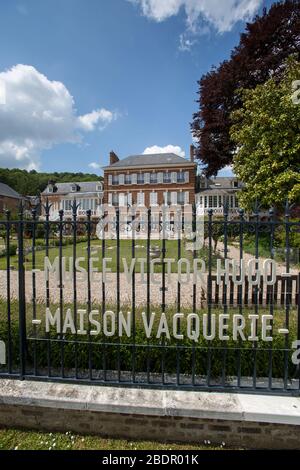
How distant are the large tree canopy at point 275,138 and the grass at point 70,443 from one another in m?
9.59

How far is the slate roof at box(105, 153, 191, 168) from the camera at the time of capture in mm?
36594

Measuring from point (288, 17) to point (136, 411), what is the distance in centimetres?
1891

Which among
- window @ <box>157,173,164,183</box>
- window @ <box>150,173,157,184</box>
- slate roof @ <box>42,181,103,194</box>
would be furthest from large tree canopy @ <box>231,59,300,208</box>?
slate roof @ <box>42,181,103,194</box>

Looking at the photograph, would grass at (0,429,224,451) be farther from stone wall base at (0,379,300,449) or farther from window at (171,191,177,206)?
window at (171,191,177,206)

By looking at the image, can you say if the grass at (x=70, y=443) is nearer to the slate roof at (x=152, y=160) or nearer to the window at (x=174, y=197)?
the window at (x=174, y=197)

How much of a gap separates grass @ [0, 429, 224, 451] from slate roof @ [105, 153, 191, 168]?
35.7 metres

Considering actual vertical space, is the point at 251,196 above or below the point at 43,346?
above

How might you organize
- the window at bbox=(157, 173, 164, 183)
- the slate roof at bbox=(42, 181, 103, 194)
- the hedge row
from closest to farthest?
the hedge row
the window at bbox=(157, 173, 164, 183)
the slate roof at bbox=(42, 181, 103, 194)

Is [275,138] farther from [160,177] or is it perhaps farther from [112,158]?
[112,158]

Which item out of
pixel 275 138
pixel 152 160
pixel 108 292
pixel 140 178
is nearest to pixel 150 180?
pixel 140 178

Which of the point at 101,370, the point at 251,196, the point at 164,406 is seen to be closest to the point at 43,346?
the point at 101,370

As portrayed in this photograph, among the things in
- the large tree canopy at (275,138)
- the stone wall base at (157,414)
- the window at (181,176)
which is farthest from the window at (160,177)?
the stone wall base at (157,414)
